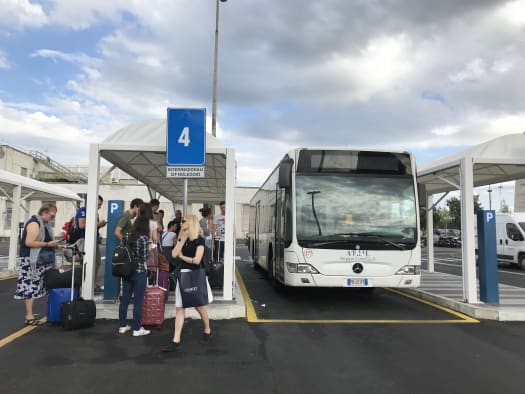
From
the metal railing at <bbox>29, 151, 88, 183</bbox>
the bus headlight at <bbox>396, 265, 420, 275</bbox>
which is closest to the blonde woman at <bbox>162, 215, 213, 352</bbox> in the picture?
the bus headlight at <bbox>396, 265, 420, 275</bbox>

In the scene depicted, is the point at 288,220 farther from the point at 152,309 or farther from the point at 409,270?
the point at 152,309

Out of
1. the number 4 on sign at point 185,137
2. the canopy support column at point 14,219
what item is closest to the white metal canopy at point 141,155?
the number 4 on sign at point 185,137

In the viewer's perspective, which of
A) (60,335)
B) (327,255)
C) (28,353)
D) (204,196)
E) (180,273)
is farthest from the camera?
(204,196)

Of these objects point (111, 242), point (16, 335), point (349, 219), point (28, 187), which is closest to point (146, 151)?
point (111, 242)

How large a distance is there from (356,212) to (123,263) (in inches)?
166

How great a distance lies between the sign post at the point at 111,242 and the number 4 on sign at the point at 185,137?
1.60 metres

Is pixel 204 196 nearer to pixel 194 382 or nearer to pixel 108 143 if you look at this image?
pixel 108 143

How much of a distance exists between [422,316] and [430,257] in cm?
795

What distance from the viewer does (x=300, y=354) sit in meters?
4.93

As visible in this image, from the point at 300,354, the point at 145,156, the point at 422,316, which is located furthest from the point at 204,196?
the point at 300,354

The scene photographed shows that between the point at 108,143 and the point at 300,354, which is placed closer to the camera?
the point at 300,354

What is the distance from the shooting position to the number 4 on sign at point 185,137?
6656 millimetres

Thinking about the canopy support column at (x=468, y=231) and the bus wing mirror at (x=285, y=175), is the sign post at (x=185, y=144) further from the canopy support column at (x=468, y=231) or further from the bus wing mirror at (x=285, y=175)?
the canopy support column at (x=468, y=231)

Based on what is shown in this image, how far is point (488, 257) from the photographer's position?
774 centimetres
